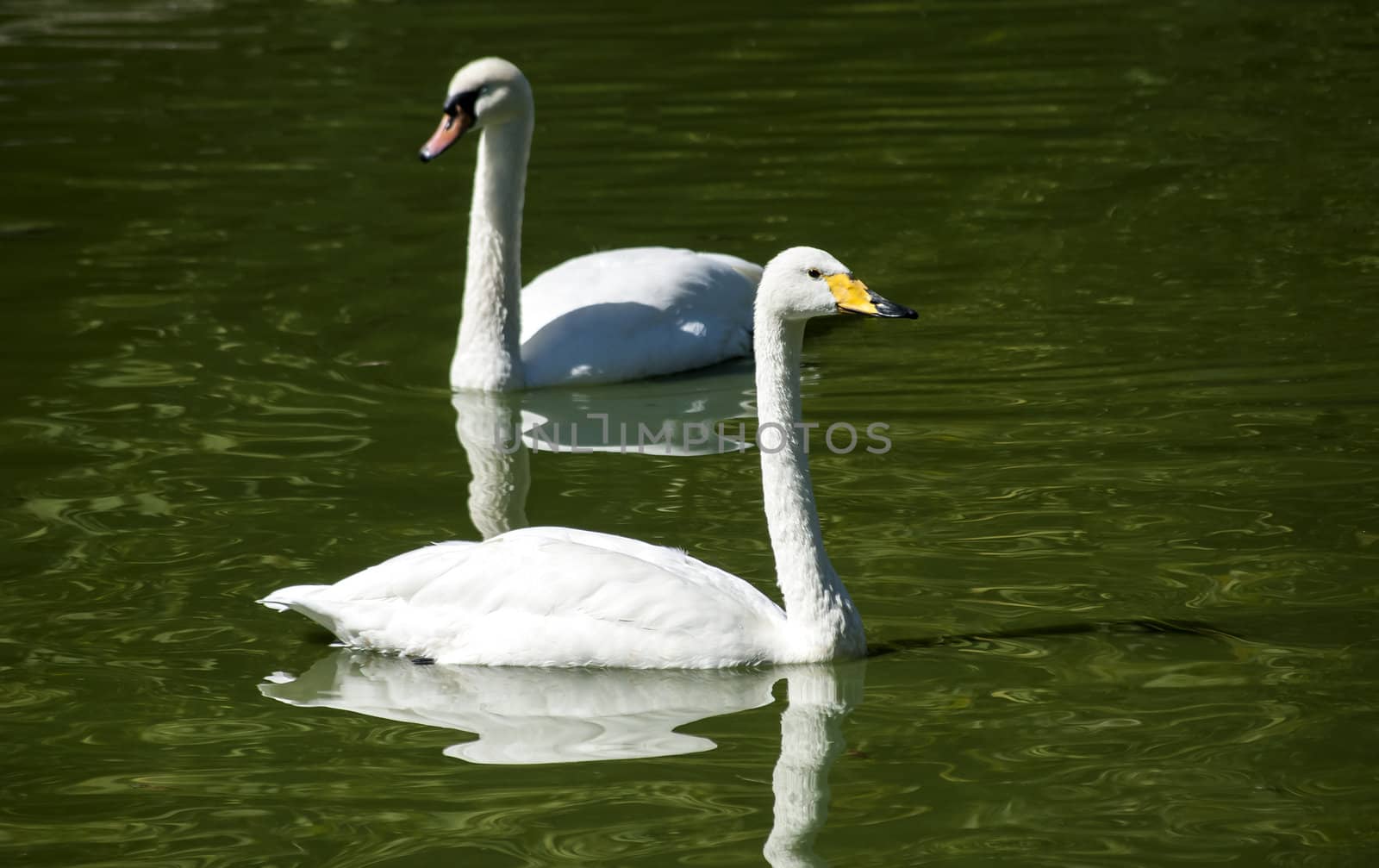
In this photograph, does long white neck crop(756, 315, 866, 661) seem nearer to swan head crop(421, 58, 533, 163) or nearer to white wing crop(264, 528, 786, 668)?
white wing crop(264, 528, 786, 668)

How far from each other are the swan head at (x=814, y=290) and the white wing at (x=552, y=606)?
0.88 m

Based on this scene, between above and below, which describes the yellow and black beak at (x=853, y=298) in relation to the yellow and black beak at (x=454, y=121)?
below

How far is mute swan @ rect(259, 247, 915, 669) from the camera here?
19.8 ft

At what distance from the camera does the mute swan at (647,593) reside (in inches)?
237

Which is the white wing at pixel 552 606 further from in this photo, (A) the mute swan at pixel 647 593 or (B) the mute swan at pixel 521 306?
(B) the mute swan at pixel 521 306

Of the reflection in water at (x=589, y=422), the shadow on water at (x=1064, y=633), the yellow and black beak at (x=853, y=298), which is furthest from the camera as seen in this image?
the reflection in water at (x=589, y=422)

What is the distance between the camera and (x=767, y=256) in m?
11.7

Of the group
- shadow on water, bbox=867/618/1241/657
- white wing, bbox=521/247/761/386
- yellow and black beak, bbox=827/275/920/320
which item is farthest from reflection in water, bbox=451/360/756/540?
yellow and black beak, bbox=827/275/920/320

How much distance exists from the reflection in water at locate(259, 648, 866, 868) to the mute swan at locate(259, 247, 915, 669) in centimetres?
6

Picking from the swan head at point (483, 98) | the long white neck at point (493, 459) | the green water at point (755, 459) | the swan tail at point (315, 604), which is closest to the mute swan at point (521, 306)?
the swan head at point (483, 98)

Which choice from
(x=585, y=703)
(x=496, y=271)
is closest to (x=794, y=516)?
(x=585, y=703)

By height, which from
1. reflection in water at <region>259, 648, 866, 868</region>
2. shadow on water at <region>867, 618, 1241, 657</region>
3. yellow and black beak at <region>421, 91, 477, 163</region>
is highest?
yellow and black beak at <region>421, 91, 477, 163</region>

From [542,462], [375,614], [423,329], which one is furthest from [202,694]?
[423,329]

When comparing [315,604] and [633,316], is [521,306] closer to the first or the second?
[633,316]
